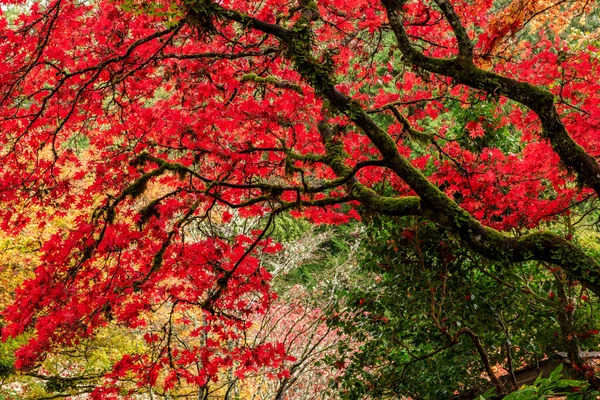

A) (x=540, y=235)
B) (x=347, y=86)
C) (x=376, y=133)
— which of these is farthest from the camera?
(x=347, y=86)

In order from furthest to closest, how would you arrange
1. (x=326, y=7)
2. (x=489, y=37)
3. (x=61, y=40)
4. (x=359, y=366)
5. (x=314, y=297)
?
(x=314, y=297) → (x=326, y=7) → (x=61, y=40) → (x=359, y=366) → (x=489, y=37)

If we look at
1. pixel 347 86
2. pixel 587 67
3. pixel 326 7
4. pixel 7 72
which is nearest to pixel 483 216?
pixel 587 67

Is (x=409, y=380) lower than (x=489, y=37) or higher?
lower

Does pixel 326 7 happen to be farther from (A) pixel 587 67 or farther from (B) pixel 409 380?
(B) pixel 409 380

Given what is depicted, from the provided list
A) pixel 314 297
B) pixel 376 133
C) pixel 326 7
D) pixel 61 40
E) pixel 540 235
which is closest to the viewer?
pixel 540 235

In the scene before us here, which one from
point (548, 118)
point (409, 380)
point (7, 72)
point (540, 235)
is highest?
Answer: point (7, 72)

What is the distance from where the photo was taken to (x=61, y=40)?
611 centimetres

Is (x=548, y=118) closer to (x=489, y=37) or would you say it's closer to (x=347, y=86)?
(x=489, y=37)

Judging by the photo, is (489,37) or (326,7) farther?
(326,7)

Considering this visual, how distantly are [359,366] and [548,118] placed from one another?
3.51m

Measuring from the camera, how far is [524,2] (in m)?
3.87

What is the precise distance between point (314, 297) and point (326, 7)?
15.0 feet

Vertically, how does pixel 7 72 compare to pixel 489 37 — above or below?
above

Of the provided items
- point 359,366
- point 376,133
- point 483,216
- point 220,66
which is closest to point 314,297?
point 359,366
